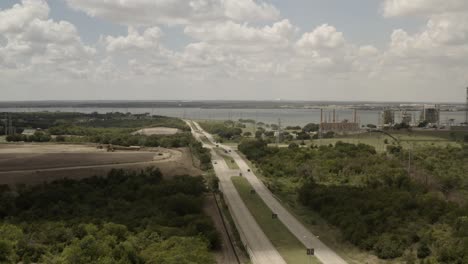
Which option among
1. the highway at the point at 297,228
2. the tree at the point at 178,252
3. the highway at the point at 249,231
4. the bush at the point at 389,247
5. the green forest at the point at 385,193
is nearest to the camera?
the tree at the point at 178,252

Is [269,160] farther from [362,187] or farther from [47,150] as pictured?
[47,150]

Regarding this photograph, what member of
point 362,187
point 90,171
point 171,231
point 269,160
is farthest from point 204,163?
point 171,231

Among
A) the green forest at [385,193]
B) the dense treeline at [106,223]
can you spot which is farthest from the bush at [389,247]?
the dense treeline at [106,223]

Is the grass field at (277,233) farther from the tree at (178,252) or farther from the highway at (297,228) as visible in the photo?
the tree at (178,252)

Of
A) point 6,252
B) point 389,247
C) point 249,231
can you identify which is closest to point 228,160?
point 249,231

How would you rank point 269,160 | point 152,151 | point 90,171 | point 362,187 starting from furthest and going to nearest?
1. point 152,151
2. point 269,160
3. point 90,171
4. point 362,187

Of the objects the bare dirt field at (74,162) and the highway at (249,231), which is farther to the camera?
the bare dirt field at (74,162)

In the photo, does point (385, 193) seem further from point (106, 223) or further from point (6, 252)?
point (6, 252)
